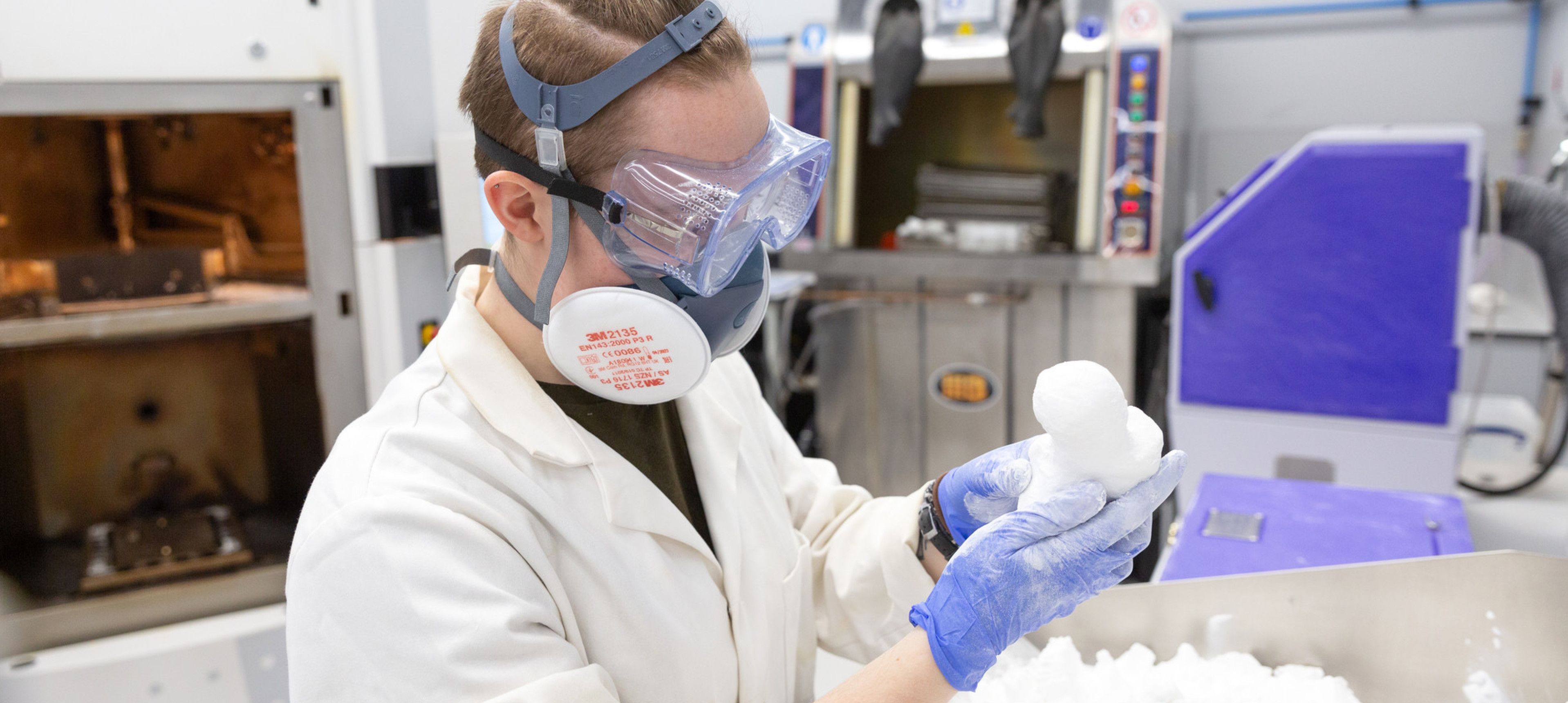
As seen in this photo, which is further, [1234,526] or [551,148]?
[1234,526]

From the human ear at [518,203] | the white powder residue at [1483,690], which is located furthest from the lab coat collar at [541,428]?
the white powder residue at [1483,690]

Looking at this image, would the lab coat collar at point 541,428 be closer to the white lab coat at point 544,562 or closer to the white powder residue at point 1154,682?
the white lab coat at point 544,562

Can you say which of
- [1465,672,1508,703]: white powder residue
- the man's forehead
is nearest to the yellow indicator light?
[1465,672,1508,703]: white powder residue

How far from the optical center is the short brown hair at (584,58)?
37.3 inches

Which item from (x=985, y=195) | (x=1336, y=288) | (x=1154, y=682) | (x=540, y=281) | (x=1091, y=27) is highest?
(x=1091, y=27)

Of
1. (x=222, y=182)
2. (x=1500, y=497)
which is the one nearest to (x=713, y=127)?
(x=222, y=182)

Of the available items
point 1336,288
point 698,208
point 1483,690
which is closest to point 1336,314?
point 1336,288

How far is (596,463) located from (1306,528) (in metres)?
1.20

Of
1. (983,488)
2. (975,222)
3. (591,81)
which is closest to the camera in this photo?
(591,81)

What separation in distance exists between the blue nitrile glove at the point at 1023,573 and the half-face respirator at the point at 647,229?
33 centimetres

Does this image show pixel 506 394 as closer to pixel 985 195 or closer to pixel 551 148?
pixel 551 148

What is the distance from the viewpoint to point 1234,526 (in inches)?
65.5

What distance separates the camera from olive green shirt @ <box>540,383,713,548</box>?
43.4 inches

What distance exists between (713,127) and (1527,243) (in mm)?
2072
